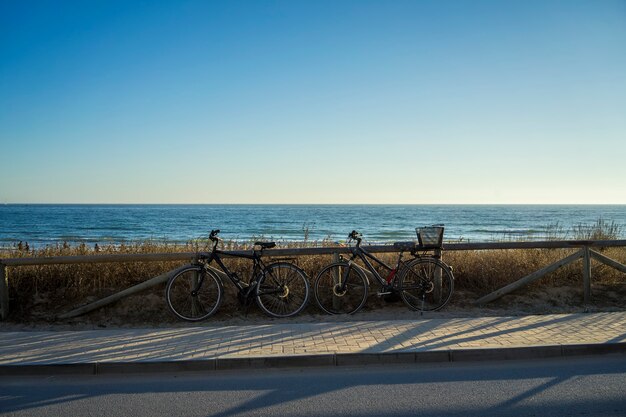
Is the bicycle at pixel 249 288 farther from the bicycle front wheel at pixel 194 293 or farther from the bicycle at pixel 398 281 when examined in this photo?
the bicycle at pixel 398 281

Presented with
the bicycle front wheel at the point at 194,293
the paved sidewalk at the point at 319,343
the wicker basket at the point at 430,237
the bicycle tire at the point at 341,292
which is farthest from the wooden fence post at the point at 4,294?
the wicker basket at the point at 430,237

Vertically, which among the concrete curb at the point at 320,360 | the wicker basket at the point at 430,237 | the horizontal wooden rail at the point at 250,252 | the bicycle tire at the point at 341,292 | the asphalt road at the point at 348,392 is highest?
the wicker basket at the point at 430,237

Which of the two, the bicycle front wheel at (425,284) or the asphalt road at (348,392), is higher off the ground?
the bicycle front wheel at (425,284)

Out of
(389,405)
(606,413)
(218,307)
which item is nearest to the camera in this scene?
(606,413)

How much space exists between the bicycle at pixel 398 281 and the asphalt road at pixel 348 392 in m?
2.85

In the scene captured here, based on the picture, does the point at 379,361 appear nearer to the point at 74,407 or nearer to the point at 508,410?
the point at 508,410

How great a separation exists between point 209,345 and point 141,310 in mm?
2868

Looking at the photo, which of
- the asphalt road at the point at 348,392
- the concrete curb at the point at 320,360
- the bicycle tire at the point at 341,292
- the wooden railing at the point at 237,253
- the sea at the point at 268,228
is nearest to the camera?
the asphalt road at the point at 348,392

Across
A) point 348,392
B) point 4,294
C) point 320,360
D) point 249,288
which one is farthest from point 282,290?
point 4,294

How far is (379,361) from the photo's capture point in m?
5.79

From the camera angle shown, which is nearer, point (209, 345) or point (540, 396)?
point (540, 396)

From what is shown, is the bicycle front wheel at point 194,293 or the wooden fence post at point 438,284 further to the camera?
the wooden fence post at point 438,284

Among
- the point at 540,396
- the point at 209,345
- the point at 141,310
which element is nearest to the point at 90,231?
the point at 141,310

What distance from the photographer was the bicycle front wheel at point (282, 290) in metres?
8.20
